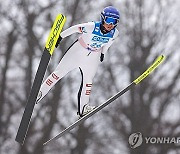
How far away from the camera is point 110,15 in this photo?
6.16 m

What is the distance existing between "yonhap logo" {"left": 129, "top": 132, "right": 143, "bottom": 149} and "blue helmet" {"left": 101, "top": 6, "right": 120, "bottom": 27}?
986cm

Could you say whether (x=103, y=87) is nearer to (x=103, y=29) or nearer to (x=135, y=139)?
(x=135, y=139)

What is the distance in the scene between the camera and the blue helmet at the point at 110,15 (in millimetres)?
6105

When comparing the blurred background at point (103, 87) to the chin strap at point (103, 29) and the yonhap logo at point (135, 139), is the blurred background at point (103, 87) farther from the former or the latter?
the chin strap at point (103, 29)

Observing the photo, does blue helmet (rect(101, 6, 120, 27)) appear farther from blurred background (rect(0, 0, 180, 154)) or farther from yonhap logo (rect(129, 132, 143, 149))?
yonhap logo (rect(129, 132, 143, 149))

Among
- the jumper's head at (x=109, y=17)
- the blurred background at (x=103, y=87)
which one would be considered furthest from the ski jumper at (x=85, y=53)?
the blurred background at (x=103, y=87)

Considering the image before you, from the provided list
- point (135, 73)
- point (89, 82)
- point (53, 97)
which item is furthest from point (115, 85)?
point (89, 82)

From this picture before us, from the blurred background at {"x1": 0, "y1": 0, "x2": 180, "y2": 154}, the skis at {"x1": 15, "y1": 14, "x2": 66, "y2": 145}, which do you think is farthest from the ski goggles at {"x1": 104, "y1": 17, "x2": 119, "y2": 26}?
the blurred background at {"x1": 0, "y1": 0, "x2": 180, "y2": 154}

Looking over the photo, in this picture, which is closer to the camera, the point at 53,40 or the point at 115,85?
the point at 53,40

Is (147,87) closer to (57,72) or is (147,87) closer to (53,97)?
(53,97)

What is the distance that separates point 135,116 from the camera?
16281 millimetres

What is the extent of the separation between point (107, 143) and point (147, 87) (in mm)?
2364

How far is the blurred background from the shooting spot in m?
15.6

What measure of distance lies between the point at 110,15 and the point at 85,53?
2.51 ft
